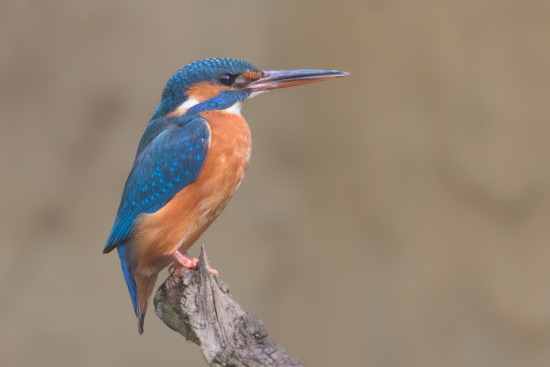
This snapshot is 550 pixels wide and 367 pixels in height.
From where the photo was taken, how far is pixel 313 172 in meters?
3.64

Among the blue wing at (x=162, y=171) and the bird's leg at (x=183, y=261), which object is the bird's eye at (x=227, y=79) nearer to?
the blue wing at (x=162, y=171)

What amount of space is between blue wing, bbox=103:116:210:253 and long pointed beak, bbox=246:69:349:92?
0.74 feet

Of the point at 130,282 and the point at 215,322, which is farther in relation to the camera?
the point at 130,282

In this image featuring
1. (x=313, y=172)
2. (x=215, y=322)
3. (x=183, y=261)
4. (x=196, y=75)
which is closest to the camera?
(x=215, y=322)

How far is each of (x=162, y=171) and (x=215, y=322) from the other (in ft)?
1.49

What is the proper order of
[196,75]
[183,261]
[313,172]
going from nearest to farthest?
[183,261], [196,75], [313,172]

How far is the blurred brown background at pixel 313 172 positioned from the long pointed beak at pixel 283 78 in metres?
1.07

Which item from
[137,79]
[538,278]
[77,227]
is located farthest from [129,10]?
[538,278]

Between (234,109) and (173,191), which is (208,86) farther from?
(173,191)

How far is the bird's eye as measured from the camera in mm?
2385

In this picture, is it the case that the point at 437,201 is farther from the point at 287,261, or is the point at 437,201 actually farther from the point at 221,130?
the point at 221,130

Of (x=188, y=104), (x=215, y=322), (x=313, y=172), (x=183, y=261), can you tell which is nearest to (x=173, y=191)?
(x=183, y=261)

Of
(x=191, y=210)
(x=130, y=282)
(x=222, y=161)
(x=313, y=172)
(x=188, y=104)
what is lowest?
(x=313, y=172)

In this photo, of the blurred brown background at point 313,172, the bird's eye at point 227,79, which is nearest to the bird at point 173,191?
the bird's eye at point 227,79
